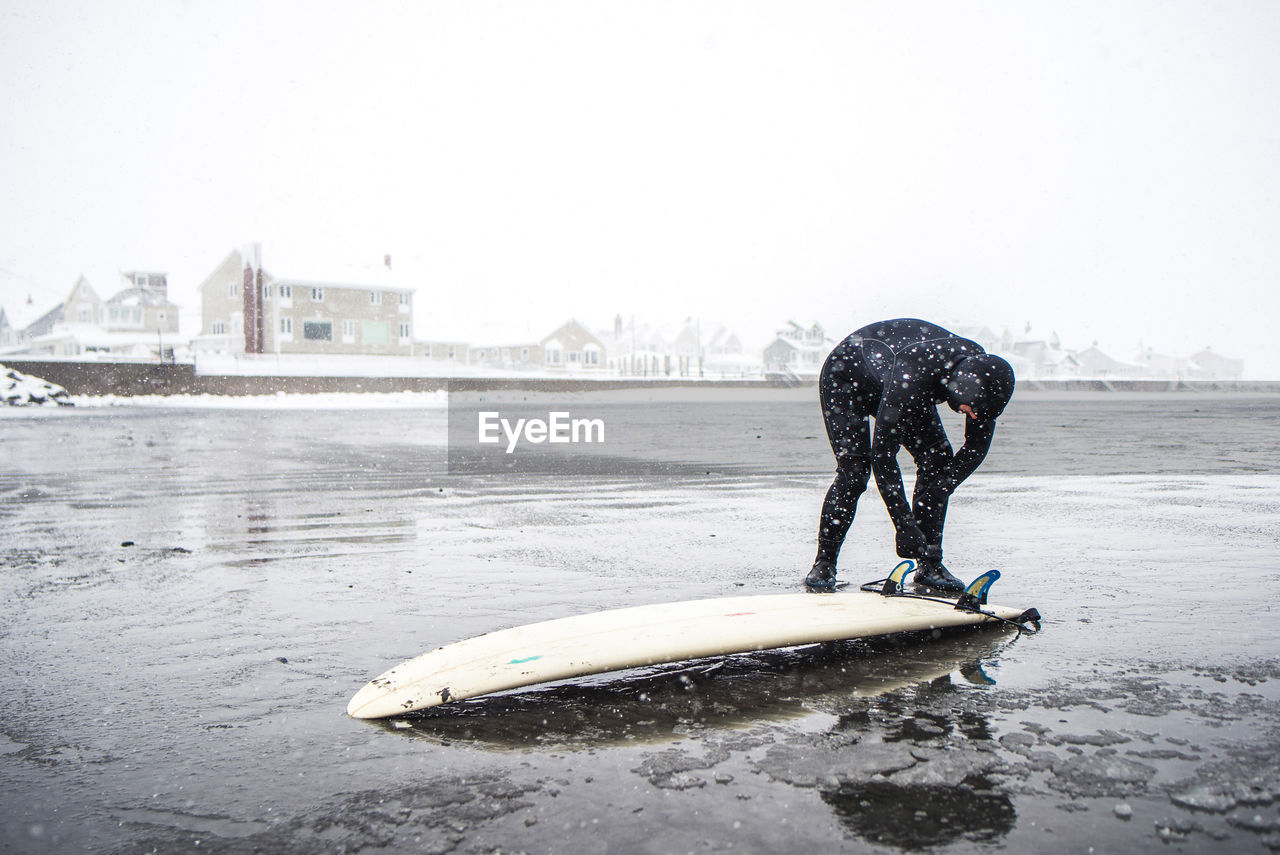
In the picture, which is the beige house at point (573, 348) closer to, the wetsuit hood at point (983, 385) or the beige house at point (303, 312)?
the beige house at point (303, 312)

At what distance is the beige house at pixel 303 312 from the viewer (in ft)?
179

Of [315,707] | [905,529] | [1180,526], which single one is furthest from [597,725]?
[1180,526]

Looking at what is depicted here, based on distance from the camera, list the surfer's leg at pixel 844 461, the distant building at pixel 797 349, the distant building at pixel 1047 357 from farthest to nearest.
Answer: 1. the distant building at pixel 1047 357
2. the distant building at pixel 797 349
3. the surfer's leg at pixel 844 461

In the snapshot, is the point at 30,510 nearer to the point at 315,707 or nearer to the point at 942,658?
the point at 315,707

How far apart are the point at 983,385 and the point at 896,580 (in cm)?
104

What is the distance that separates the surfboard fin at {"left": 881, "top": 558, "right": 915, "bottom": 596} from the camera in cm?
438

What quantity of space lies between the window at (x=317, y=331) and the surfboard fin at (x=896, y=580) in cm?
5624

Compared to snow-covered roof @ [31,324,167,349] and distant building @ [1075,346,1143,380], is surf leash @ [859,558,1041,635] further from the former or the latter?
distant building @ [1075,346,1143,380]

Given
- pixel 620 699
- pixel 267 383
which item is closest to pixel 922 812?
pixel 620 699

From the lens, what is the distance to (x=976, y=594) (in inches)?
165

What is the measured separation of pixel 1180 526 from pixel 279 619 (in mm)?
6407

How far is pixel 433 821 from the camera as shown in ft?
7.46

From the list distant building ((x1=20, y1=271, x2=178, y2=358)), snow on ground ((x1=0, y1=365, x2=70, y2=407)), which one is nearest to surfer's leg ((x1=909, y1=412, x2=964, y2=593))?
snow on ground ((x1=0, y1=365, x2=70, y2=407))

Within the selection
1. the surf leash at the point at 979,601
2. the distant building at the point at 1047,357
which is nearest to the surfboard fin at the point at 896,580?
the surf leash at the point at 979,601
